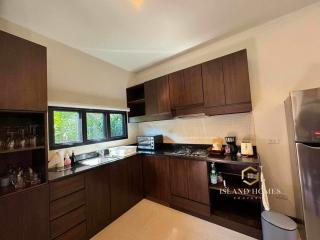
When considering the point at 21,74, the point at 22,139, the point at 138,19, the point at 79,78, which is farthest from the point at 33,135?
the point at 138,19

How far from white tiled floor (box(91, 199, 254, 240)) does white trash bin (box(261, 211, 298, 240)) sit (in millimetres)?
382

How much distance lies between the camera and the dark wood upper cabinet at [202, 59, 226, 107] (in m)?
2.20

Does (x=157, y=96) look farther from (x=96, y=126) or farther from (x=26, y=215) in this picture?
(x=26, y=215)

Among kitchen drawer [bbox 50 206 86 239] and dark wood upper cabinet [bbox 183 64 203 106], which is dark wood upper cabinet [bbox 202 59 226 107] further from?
kitchen drawer [bbox 50 206 86 239]

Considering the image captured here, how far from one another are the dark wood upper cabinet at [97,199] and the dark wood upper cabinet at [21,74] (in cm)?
101

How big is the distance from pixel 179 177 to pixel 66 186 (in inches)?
58.9

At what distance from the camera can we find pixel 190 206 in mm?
2285

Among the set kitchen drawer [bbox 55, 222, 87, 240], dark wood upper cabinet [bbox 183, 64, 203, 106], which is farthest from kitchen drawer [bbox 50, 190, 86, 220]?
dark wood upper cabinet [bbox 183, 64, 203, 106]

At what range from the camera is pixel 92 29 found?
2.02 m

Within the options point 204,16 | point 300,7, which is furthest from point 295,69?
point 204,16

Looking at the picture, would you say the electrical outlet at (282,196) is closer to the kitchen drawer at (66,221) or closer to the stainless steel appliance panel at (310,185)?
the stainless steel appliance panel at (310,185)

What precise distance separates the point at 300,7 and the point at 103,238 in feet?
12.1

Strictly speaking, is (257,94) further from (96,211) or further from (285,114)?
(96,211)

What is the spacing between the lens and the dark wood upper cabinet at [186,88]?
7.86 ft
